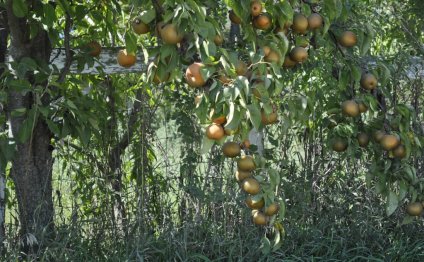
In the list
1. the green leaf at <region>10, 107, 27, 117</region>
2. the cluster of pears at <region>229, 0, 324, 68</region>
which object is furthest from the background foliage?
the cluster of pears at <region>229, 0, 324, 68</region>

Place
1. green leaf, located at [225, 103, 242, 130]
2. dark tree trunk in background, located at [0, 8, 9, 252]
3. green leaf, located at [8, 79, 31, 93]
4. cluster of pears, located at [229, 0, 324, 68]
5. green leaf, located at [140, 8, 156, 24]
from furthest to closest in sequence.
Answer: dark tree trunk in background, located at [0, 8, 9, 252] < green leaf, located at [8, 79, 31, 93] < cluster of pears, located at [229, 0, 324, 68] < green leaf, located at [140, 8, 156, 24] < green leaf, located at [225, 103, 242, 130]

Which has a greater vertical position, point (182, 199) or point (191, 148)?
point (191, 148)

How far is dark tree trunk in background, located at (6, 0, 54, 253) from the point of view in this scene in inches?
155

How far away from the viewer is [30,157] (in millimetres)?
4055

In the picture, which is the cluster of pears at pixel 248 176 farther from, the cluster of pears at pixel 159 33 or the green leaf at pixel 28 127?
the green leaf at pixel 28 127

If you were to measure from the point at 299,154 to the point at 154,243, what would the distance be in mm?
1216

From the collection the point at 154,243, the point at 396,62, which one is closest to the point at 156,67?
the point at 154,243

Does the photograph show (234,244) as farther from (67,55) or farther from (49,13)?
(49,13)

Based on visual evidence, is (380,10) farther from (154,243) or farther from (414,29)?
(154,243)

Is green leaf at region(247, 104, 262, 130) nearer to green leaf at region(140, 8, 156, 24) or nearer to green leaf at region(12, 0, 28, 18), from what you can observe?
green leaf at region(140, 8, 156, 24)

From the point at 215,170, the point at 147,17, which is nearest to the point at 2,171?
the point at 215,170

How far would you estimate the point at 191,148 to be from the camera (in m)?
4.49

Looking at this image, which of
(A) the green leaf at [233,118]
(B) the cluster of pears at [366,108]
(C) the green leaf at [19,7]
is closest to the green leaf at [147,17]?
(A) the green leaf at [233,118]

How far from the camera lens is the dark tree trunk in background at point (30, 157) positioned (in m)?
3.94
